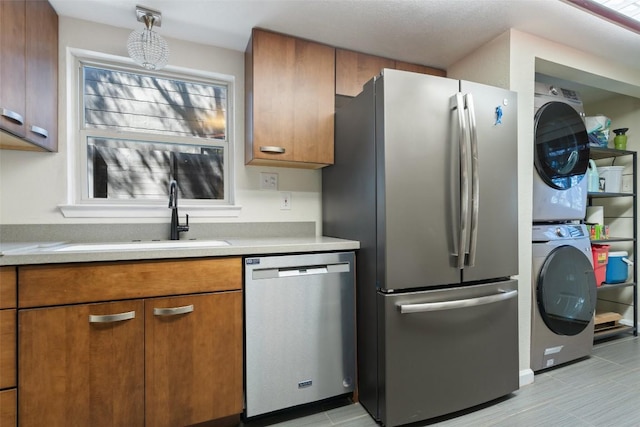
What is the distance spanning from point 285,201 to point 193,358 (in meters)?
1.17

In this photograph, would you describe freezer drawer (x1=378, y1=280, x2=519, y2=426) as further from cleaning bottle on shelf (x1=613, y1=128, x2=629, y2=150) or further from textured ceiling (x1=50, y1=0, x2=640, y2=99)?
cleaning bottle on shelf (x1=613, y1=128, x2=629, y2=150)

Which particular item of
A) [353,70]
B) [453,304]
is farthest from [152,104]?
[453,304]

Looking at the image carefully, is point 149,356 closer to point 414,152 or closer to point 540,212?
point 414,152

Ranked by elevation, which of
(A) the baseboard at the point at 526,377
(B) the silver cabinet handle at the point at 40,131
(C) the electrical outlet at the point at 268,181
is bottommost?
(A) the baseboard at the point at 526,377

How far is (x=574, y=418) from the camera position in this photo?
5.00 feet

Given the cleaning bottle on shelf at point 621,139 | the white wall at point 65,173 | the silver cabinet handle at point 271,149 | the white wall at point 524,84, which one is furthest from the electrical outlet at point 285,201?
the cleaning bottle on shelf at point 621,139

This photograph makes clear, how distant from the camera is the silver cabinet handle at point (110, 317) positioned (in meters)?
1.22

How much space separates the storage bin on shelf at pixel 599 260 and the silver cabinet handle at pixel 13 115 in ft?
12.7

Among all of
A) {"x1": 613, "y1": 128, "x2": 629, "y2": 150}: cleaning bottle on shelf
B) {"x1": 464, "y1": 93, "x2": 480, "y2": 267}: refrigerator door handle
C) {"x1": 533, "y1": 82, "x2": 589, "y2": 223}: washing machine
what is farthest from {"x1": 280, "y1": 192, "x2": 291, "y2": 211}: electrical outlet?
{"x1": 613, "y1": 128, "x2": 629, "y2": 150}: cleaning bottle on shelf

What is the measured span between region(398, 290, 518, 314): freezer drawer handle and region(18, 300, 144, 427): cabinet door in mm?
1235

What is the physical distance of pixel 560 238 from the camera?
2037 mm

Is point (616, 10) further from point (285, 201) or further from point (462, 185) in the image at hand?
point (285, 201)

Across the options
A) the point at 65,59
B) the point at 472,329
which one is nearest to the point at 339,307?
the point at 472,329

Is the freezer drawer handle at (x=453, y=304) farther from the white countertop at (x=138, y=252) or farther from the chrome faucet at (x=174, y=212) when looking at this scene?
the chrome faucet at (x=174, y=212)
